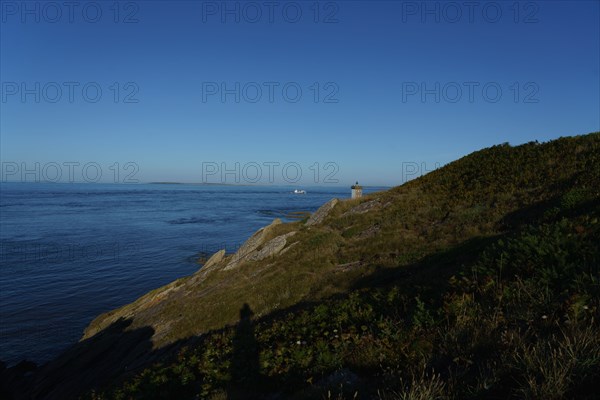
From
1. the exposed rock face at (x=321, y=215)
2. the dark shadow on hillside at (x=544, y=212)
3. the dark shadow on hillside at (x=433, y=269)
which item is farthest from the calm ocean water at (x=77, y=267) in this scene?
the dark shadow on hillside at (x=544, y=212)

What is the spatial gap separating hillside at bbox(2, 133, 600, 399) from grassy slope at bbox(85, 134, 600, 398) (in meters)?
0.03

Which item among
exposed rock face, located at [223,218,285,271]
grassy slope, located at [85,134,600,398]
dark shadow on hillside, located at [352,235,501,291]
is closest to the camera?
grassy slope, located at [85,134,600,398]

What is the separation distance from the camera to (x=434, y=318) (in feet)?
18.0

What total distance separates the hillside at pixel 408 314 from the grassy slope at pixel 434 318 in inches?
1.2

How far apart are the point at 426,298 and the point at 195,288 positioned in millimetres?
15967

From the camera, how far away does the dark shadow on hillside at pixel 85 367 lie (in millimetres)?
12797

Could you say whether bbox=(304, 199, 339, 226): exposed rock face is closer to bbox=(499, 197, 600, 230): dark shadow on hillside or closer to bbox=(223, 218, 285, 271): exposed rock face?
bbox=(223, 218, 285, 271): exposed rock face

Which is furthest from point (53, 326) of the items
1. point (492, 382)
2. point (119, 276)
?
point (492, 382)

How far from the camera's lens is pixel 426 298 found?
21.6 feet

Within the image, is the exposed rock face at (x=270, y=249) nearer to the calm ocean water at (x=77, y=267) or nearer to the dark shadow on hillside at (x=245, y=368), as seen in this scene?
the dark shadow on hillside at (x=245, y=368)

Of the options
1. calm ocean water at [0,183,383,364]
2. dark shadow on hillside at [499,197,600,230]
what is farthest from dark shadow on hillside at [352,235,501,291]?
calm ocean water at [0,183,383,364]

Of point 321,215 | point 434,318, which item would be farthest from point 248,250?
point 434,318

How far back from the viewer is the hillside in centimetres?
392

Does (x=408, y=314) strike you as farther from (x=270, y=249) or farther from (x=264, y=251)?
(x=264, y=251)
